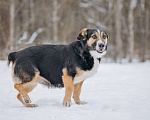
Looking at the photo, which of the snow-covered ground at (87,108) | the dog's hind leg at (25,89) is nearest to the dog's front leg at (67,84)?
the snow-covered ground at (87,108)

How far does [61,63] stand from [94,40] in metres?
0.85

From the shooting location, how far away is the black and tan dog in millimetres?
3941

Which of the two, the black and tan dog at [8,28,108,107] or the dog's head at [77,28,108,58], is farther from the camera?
the black and tan dog at [8,28,108,107]

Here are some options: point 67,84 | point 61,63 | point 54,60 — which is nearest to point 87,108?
point 67,84

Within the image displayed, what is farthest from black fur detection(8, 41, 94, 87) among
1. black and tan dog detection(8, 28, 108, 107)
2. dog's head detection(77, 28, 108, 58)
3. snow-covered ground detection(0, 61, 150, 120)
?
snow-covered ground detection(0, 61, 150, 120)

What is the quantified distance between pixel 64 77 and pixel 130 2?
15130 mm

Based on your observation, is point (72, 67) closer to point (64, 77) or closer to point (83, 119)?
point (64, 77)

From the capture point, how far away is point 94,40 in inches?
153

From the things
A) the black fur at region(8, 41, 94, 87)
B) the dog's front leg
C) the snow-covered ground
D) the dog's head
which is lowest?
the snow-covered ground

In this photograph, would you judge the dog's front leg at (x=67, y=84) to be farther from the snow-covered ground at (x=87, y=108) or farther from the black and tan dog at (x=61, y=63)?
the snow-covered ground at (x=87, y=108)

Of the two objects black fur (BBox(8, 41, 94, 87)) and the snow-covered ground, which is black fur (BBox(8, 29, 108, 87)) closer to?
black fur (BBox(8, 41, 94, 87))

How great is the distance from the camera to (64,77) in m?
3.98

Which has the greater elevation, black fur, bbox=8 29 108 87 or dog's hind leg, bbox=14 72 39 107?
black fur, bbox=8 29 108 87

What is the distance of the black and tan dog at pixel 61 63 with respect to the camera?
3.94m
